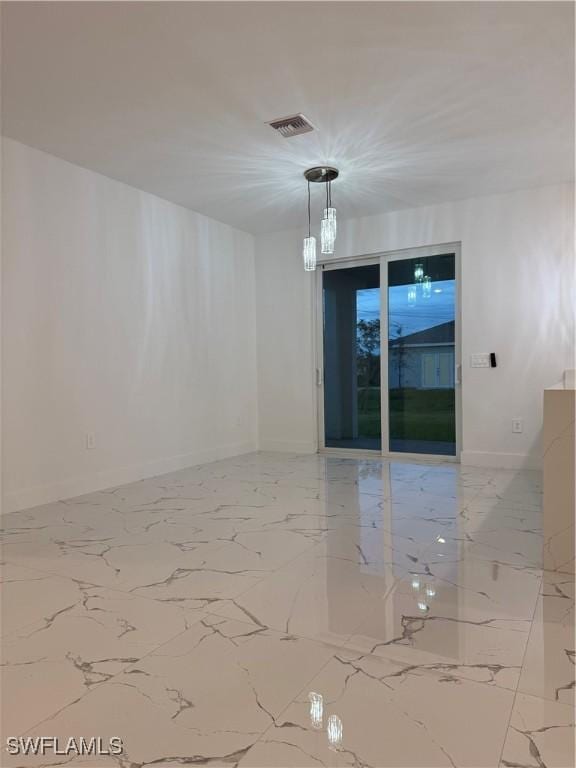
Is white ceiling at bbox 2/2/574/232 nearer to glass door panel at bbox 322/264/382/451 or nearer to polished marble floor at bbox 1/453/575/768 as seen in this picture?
glass door panel at bbox 322/264/382/451

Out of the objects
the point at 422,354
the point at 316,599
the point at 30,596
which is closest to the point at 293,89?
the point at 316,599

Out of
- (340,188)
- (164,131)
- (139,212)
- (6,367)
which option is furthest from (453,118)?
(6,367)

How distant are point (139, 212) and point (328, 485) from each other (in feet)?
9.44

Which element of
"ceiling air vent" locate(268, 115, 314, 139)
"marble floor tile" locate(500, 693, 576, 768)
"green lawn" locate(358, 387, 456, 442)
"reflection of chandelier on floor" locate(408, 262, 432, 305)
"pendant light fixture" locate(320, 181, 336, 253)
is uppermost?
"ceiling air vent" locate(268, 115, 314, 139)

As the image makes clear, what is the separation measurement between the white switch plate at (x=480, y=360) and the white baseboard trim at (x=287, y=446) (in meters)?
1.97

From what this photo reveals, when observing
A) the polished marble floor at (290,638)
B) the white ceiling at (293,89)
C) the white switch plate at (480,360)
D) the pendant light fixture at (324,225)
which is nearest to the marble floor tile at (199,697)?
the polished marble floor at (290,638)

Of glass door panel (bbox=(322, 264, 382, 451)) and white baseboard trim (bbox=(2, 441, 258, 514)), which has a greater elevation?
glass door panel (bbox=(322, 264, 382, 451))

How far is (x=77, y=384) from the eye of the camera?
3.99 metres

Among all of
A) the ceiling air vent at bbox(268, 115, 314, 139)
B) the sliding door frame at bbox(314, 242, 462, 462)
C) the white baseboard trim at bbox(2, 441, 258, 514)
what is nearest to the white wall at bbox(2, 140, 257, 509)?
the white baseboard trim at bbox(2, 441, 258, 514)

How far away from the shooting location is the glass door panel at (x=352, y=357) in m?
5.64

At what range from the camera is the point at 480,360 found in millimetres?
4934

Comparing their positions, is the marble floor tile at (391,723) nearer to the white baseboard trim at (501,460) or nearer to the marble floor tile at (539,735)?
the marble floor tile at (539,735)

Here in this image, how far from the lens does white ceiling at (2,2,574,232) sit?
2.36 m

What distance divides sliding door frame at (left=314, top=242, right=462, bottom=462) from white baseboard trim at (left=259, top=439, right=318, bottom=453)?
0.12 metres
